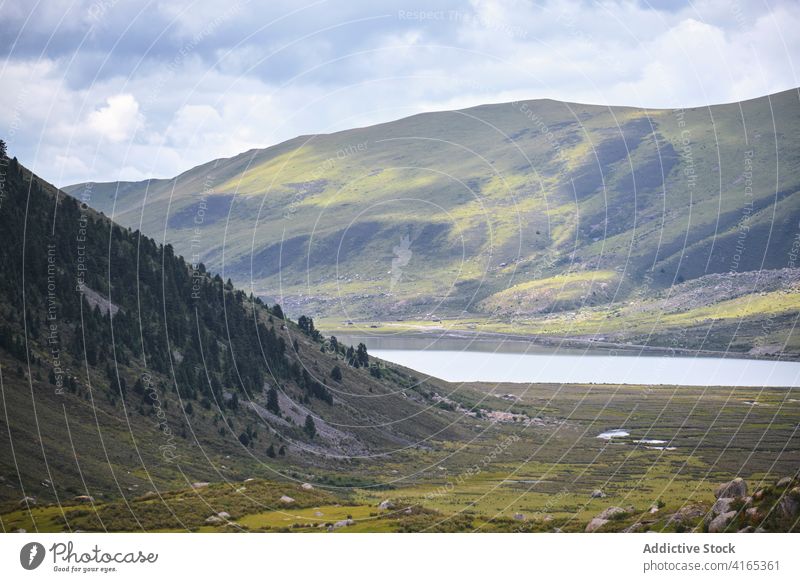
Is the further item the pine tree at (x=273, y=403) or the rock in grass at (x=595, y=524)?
the pine tree at (x=273, y=403)

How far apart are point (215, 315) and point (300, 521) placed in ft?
219

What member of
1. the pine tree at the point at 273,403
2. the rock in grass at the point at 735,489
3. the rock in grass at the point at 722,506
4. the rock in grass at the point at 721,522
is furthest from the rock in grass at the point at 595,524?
the pine tree at the point at 273,403

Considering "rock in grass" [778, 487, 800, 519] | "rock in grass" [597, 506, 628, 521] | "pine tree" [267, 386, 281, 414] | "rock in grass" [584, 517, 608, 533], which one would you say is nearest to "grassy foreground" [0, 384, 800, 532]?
"rock in grass" [778, 487, 800, 519]

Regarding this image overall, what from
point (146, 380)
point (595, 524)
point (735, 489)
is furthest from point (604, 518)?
point (146, 380)

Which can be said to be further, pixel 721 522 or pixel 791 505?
pixel 721 522

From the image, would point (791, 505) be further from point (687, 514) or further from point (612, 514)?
point (612, 514)

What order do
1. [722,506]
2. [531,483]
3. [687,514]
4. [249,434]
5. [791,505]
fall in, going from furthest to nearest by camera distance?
[249,434]
[531,483]
[687,514]
[722,506]
[791,505]

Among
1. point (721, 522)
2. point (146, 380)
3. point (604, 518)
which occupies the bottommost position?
point (604, 518)

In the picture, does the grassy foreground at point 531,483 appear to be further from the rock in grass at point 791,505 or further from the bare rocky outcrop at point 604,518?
the bare rocky outcrop at point 604,518

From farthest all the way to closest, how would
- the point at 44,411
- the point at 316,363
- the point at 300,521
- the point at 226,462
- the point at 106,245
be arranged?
the point at 316,363, the point at 106,245, the point at 226,462, the point at 44,411, the point at 300,521

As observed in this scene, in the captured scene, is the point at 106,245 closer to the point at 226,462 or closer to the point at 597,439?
the point at 226,462

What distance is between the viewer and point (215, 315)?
140125 mm

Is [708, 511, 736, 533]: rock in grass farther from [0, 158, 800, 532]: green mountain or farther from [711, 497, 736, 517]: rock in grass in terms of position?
[711, 497, 736, 517]: rock in grass
